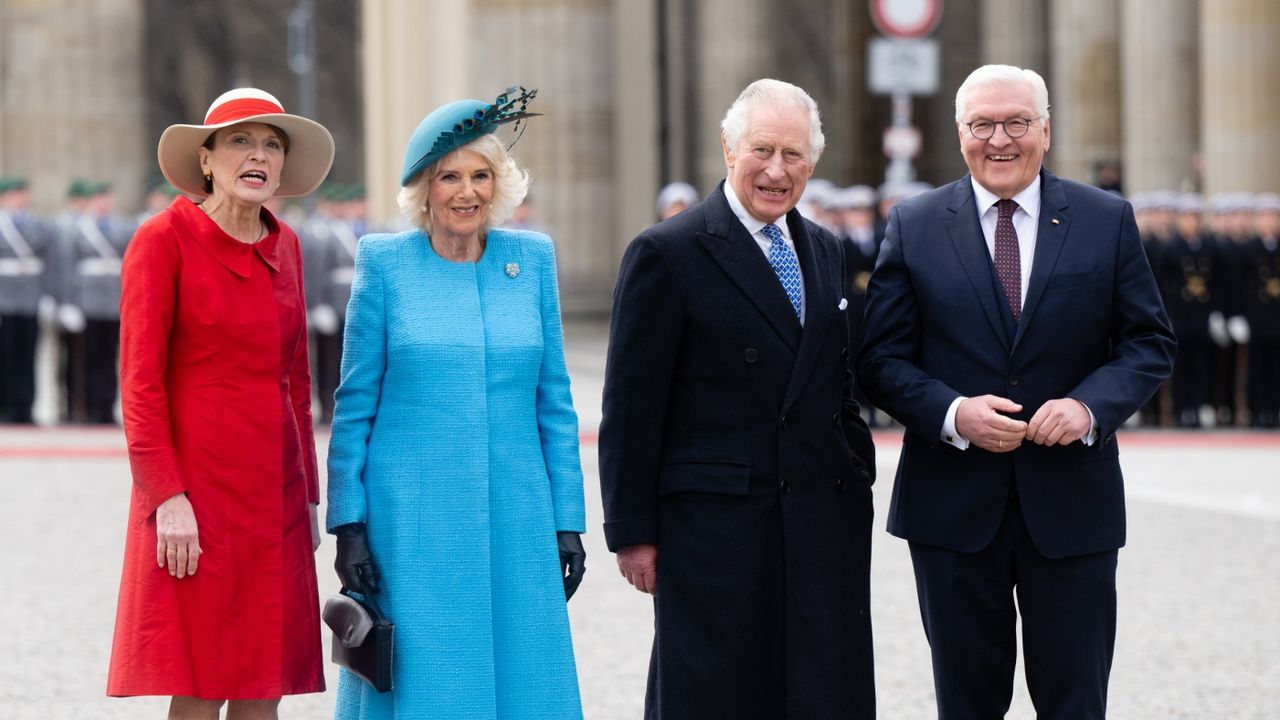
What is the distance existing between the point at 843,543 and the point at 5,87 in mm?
24789

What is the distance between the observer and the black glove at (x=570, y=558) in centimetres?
521

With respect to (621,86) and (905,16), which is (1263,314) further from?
(621,86)

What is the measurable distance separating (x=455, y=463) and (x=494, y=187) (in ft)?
2.28

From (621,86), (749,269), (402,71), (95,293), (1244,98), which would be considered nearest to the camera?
(749,269)

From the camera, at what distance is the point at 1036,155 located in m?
5.30

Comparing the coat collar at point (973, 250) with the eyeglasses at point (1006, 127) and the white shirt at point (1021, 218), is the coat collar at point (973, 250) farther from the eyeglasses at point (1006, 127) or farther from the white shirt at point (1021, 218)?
the eyeglasses at point (1006, 127)

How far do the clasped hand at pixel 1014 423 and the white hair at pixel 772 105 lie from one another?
0.73 m

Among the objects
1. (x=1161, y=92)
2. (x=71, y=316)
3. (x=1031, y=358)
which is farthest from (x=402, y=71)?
(x=1031, y=358)

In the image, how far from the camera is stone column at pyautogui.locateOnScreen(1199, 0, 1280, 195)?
20500 millimetres

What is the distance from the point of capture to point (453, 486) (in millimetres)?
5113

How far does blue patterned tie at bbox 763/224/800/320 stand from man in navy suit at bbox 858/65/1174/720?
282 mm

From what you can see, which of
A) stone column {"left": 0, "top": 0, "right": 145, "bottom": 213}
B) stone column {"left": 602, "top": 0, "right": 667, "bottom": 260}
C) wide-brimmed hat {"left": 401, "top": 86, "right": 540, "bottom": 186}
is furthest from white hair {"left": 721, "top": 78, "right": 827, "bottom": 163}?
stone column {"left": 0, "top": 0, "right": 145, "bottom": 213}

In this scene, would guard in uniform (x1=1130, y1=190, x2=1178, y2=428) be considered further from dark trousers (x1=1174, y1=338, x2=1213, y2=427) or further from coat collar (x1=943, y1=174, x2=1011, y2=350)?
coat collar (x1=943, y1=174, x2=1011, y2=350)

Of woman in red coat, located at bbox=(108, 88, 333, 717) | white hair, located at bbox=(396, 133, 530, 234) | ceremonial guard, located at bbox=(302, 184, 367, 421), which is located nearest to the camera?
woman in red coat, located at bbox=(108, 88, 333, 717)
